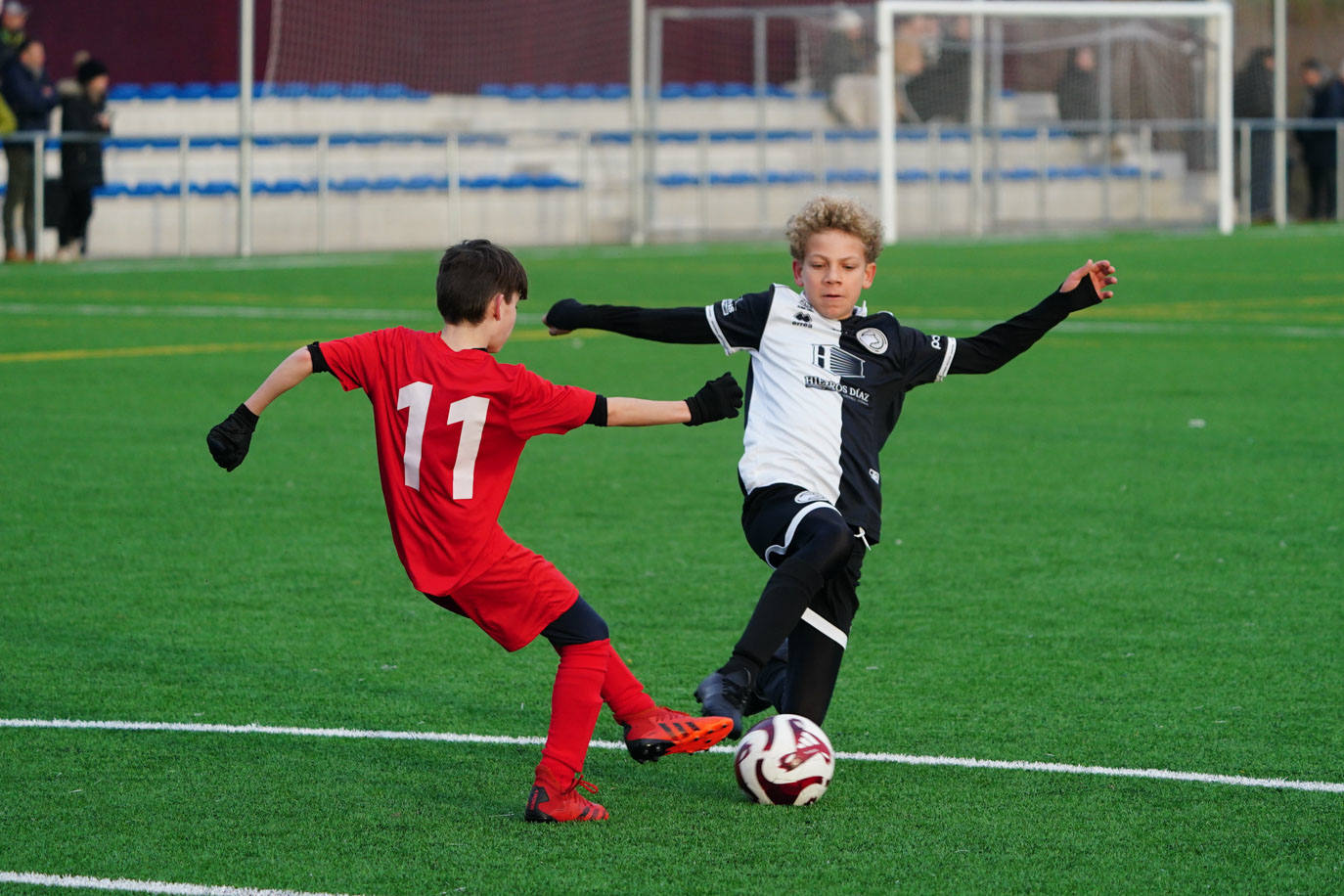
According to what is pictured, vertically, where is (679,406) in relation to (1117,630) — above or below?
above

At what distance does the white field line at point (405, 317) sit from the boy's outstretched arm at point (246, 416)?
1088 centimetres

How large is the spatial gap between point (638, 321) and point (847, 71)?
26.2 metres

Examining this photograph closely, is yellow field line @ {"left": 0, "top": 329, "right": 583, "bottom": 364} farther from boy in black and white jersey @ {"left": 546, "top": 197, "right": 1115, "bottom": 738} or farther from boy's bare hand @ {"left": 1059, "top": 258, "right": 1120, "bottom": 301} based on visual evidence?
boy's bare hand @ {"left": 1059, "top": 258, "right": 1120, "bottom": 301}

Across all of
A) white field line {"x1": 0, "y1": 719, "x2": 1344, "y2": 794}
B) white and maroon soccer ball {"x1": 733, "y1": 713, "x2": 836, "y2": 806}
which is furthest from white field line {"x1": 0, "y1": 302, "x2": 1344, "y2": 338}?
white and maroon soccer ball {"x1": 733, "y1": 713, "x2": 836, "y2": 806}

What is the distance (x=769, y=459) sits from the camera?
4.65 metres

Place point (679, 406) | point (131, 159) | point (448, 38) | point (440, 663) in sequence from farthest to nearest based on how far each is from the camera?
point (448, 38)
point (131, 159)
point (440, 663)
point (679, 406)

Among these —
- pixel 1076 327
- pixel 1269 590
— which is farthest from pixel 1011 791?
pixel 1076 327

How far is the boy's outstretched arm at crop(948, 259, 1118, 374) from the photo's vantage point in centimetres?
479

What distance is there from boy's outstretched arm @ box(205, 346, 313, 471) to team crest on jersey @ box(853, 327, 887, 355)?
132cm

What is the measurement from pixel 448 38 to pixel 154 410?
19508 millimetres

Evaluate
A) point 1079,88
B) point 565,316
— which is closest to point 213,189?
point 1079,88

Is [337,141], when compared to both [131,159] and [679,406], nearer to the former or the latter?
[131,159]

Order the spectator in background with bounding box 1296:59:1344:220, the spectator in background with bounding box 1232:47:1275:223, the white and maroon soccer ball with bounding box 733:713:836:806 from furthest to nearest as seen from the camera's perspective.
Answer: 1. the spectator in background with bounding box 1232:47:1275:223
2. the spectator in background with bounding box 1296:59:1344:220
3. the white and maroon soccer ball with bounding box 733:713:836:806

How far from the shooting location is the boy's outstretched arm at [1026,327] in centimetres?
479
